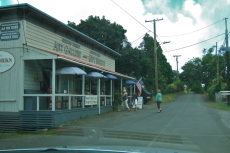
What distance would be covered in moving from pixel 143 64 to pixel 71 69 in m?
19.9

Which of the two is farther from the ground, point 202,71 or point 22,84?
point 202,71

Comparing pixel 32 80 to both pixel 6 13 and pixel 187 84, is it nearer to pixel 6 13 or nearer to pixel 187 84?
pixel 6 13

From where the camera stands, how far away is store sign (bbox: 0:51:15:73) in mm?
12391

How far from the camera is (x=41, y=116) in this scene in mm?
11812

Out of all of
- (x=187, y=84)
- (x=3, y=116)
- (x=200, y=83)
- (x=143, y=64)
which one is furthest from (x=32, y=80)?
(x=187, y=84)

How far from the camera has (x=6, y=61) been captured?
12.5 metres

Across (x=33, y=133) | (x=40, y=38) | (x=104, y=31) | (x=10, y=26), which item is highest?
(x=104, y=31)

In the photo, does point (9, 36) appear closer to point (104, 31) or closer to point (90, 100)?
point (90, 100)

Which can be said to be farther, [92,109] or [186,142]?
[92,109]

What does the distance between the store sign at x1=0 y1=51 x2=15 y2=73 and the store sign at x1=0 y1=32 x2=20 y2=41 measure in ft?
2.34

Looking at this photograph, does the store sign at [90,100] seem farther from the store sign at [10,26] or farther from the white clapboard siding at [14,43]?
the store sign at [10,26]

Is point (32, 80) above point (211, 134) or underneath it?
above

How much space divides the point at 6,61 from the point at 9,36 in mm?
1253

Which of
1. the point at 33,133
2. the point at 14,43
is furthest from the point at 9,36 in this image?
the point at 33,133
